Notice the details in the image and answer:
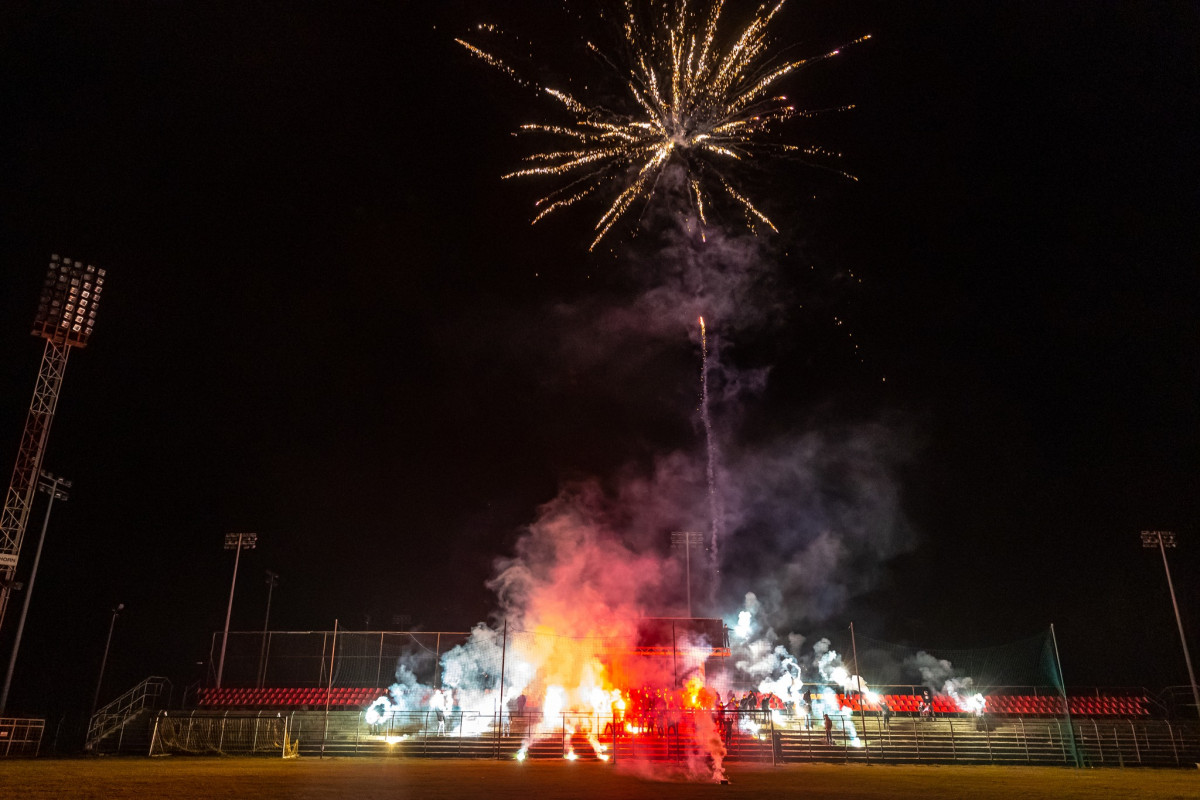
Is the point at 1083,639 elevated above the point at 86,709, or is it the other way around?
the point at 1083,639

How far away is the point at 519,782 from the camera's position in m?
14.8

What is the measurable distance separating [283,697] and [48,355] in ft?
52.2

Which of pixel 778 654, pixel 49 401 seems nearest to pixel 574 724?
pixel 778 654

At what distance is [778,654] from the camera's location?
37750 mm

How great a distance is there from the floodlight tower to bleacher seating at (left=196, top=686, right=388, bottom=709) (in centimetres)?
811

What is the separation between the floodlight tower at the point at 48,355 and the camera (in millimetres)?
27297

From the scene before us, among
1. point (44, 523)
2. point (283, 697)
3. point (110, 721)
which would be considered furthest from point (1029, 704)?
point (44, 523)

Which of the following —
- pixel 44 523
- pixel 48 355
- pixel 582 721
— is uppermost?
pixel 48 355

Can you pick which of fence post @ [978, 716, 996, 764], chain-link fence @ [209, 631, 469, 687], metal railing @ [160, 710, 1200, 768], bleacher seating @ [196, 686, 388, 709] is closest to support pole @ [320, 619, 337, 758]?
chain-link fence @ [209, 631, 469, 687]

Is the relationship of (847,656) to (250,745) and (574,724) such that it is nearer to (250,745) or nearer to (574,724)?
(574,724)

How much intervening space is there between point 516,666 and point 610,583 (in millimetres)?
5505

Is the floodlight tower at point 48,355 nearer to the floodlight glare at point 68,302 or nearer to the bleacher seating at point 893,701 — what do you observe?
the floodlight glare at point 68,302

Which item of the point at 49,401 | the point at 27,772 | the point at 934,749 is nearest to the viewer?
the point at 27,772

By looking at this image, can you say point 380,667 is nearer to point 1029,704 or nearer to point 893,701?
point 893,701
